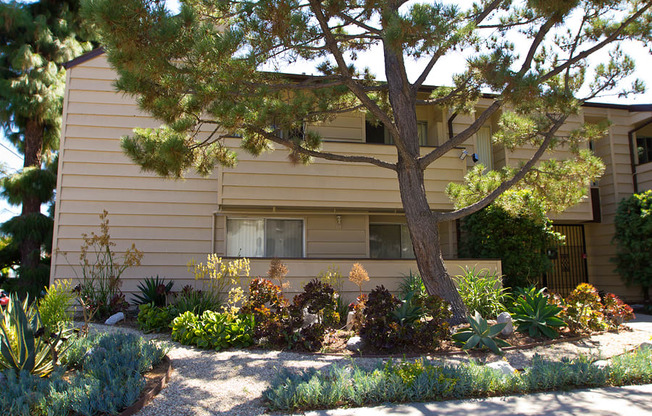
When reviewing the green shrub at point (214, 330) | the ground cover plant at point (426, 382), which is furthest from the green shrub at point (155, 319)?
the ground cover plant at point (426, 382)

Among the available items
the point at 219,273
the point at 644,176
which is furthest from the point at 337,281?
the point at 644,176

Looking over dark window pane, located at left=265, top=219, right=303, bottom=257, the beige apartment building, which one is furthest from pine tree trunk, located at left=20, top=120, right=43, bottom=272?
A: dark window pane, located at left=265, top=219, right=303, bottom=257

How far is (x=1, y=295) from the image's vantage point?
1224 centimetres

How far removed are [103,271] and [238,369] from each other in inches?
236

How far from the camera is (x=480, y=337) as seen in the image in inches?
250

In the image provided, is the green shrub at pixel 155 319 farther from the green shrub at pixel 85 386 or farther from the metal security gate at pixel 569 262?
the metal security gate at pixel 569 262

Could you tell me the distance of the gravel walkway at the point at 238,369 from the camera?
456 centimetres

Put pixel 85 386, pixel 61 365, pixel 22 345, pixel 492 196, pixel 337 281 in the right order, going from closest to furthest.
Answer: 1. pixel 85 386
2. pixel 22 345
3. pixel 61 365
4. pixel 492 196
5. pixel 337 281

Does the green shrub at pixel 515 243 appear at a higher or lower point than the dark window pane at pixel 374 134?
lower

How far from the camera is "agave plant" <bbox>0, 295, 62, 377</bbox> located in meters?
4.79

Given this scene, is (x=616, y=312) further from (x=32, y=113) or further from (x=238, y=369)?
(x=32, y=113)

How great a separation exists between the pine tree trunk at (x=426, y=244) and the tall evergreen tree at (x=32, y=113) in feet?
30.7

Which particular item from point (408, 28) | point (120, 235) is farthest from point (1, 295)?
point (408, 28)

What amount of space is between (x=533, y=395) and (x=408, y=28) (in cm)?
467
